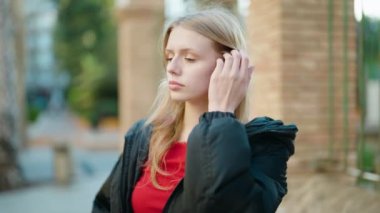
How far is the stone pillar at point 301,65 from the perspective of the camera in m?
3.97

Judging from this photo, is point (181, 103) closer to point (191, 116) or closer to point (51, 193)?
point (191, 116)

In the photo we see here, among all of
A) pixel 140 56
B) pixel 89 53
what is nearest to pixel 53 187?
pixel 140 56

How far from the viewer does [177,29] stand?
1.68m

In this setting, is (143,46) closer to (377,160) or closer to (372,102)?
(372,102)

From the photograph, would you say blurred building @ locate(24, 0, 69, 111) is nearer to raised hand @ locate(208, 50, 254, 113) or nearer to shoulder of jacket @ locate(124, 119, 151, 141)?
shoulder of jacket @ locate(124, 119, 151, 141)

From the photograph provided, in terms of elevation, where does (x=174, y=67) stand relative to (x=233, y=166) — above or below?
above

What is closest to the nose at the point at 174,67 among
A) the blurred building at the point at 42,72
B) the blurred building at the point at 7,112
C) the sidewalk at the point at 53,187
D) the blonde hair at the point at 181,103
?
the blonde hair at the point at 181,103

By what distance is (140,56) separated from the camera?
10055 millimetres

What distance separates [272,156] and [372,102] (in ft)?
21.4

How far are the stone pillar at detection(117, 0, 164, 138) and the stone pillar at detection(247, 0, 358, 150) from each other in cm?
568

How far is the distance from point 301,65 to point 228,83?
259 centimetres

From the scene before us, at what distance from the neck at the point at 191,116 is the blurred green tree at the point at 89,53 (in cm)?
2670

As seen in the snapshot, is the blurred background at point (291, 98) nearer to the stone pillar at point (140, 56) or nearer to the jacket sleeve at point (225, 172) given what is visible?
the stone pillar at point (140, 56)

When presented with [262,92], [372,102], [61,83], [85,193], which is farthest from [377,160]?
[61,83]
